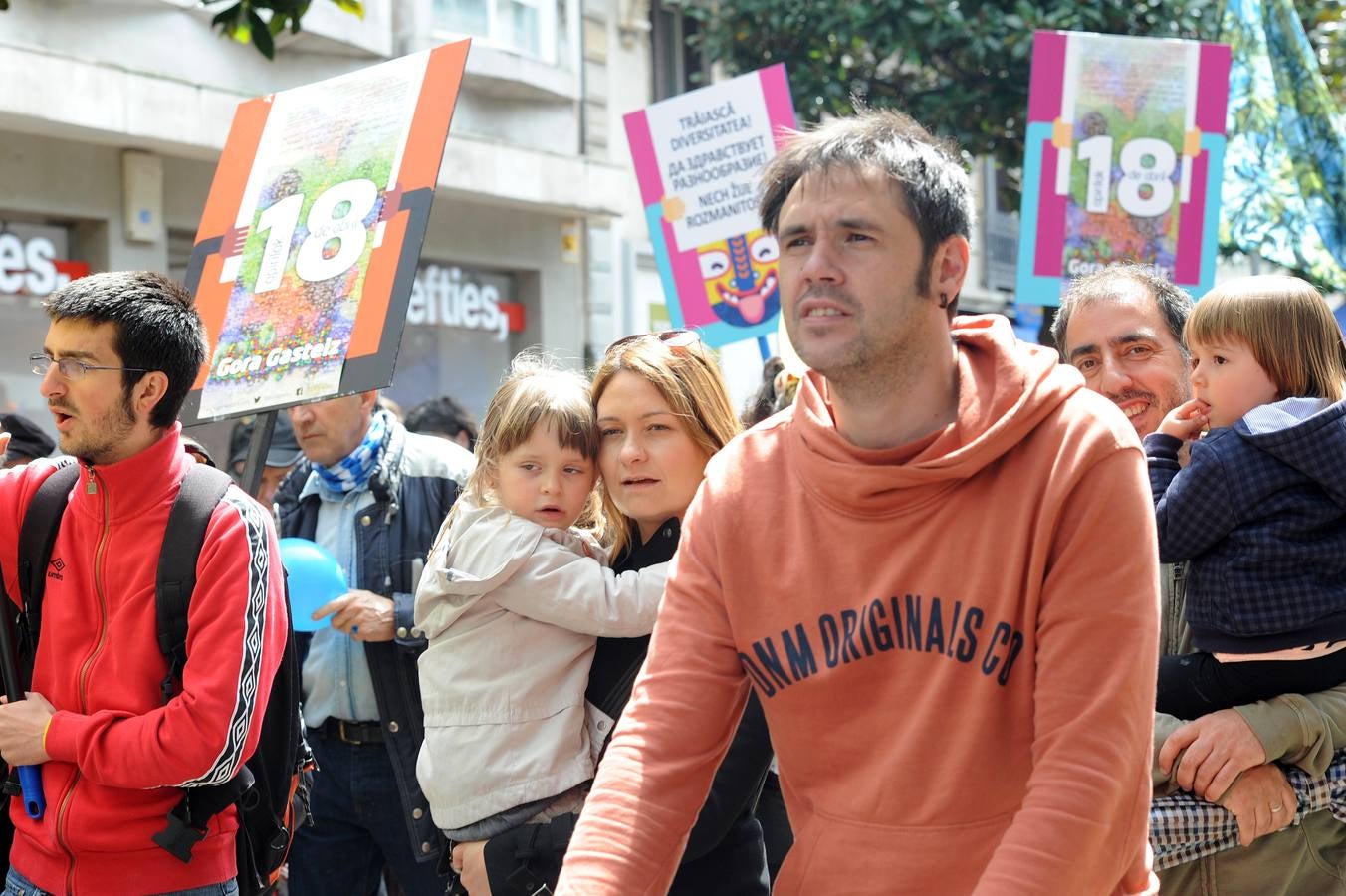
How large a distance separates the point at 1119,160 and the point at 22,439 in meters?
4.52

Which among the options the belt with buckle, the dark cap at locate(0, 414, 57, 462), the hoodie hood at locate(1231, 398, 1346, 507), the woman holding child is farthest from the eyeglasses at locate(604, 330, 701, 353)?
the dark cap at locate(0, 414, 57, 462)

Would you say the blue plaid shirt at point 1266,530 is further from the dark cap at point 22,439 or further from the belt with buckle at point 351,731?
the dark cap at point 22,439

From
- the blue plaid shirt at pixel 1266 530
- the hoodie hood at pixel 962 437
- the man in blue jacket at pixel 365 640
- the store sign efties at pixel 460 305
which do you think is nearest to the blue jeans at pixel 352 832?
the man in blue jacket at pixel 365 640

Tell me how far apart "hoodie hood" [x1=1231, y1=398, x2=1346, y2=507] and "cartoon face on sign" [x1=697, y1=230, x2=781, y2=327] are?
169 inches

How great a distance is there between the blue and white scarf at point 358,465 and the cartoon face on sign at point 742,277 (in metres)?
3.00

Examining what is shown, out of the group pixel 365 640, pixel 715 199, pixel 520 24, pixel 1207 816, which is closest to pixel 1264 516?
pixel 1207 816

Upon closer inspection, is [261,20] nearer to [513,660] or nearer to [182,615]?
[182,615]

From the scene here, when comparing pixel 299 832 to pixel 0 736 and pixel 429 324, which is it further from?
pixel 429 324

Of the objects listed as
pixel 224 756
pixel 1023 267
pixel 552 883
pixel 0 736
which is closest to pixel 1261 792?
pixel 552 883

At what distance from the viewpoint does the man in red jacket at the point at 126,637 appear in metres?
2.80

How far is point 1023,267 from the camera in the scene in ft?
20.1

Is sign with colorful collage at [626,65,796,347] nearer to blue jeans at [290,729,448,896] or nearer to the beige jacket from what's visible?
blue jeans at [290,729,448,896]

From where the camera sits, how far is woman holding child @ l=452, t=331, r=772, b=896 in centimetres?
263

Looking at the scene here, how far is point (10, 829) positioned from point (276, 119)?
1887 millimetres
